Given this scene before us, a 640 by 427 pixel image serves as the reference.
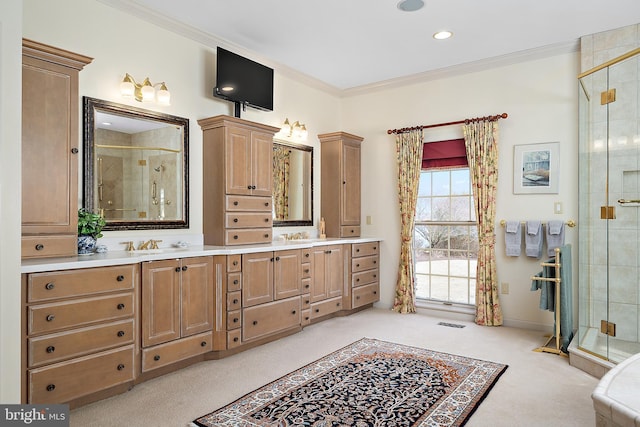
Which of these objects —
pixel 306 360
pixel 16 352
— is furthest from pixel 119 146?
pixel 306 360

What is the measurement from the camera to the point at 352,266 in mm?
4973

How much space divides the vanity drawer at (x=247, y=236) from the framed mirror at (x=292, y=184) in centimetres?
54

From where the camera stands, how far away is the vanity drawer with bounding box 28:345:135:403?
2291 millimetres

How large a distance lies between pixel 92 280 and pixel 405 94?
4109 millimetres

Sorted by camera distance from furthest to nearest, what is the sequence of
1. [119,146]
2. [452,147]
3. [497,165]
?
[452,147]
[497,165]
[119,146]

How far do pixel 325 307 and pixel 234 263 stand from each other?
59.3 inches

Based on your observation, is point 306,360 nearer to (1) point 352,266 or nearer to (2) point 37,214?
(1) point 352,266

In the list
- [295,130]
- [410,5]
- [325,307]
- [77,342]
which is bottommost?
[325,307]

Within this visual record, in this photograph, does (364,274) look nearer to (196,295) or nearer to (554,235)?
(554,235)

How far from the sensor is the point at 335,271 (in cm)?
479

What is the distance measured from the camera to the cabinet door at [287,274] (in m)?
3.90

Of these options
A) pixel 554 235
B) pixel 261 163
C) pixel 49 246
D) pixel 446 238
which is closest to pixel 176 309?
pixel 49 246

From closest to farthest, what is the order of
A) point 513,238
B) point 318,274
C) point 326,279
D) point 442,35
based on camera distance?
1. point 442,35
2. point 513,238
3. point 318,274
4. point 326,279

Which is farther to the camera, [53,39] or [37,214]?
[53,39]
